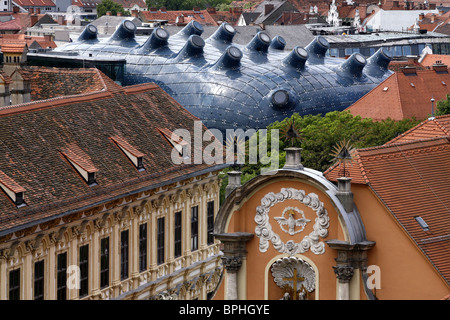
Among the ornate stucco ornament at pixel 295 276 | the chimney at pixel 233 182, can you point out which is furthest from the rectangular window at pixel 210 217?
the ornate stucco ornament at pixel 295 276

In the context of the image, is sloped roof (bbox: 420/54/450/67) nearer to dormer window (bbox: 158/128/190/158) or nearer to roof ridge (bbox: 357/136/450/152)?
dormer window (bbox: 158/128/190/158)

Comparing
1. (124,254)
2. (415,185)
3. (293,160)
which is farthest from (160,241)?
(415,185)

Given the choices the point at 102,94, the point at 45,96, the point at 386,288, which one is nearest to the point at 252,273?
the point at 386,288

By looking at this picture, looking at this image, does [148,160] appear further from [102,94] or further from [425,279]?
[425,279]

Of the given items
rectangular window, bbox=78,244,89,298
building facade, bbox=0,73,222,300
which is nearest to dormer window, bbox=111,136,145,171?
building facade, bbox=0,73,222,300

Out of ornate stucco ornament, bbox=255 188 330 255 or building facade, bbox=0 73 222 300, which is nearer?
ornate stucco ornament, bbox=255 188 330 255
